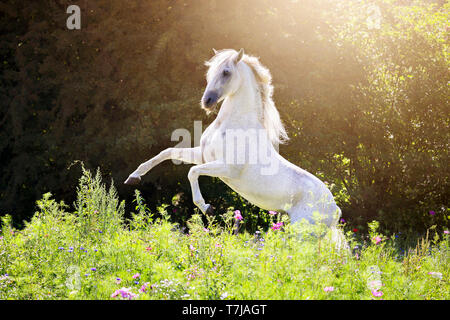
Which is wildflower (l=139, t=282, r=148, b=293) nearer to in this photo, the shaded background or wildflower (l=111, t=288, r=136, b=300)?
wildflower (l=111, t=288, r=136, b=300)

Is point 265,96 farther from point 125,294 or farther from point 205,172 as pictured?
point 125,294

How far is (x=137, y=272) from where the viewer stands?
4.00 metres

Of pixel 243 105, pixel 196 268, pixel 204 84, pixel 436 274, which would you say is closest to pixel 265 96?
pixel 243 105

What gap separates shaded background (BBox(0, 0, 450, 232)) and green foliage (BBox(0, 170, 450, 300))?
3112 millimetres

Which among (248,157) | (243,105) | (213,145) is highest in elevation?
(243,105)

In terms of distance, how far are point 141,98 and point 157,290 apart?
218 inches

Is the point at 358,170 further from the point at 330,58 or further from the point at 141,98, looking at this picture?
Answer: the point at 141,98

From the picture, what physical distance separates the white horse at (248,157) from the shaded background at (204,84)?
3.11 m

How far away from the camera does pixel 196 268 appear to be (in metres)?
3.82

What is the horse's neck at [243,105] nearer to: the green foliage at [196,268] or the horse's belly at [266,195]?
the horse's belly at [266,195]

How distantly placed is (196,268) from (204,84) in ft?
16.9

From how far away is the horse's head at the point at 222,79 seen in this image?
4379mm
